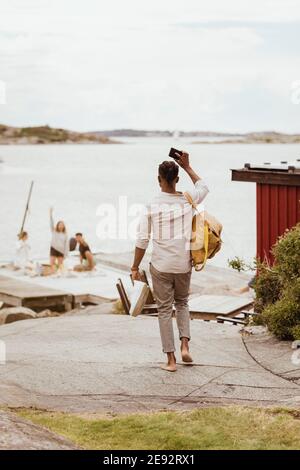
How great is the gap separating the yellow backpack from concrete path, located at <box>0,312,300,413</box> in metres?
1.19

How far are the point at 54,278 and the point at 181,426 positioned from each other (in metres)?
19.0

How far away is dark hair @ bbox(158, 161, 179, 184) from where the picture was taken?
8664 millimetres

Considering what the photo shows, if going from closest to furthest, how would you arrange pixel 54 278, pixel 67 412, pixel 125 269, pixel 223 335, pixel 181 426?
1. pixel 181 426
2. pixel 67 412
3. pixel 223 335
4. pixel 54 278
5. pixel 125 269

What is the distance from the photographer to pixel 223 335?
11.7m

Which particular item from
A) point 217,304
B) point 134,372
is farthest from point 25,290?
point 134,372

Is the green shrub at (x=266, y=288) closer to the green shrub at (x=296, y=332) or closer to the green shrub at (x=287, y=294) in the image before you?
the green shrub at (x=287, y=294)

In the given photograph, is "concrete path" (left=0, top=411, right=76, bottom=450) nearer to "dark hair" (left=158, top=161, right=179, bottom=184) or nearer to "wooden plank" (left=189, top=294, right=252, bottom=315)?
"dark hair" (left=158, top=161, right=179, bottom=184)

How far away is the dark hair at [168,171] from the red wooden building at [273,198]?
6998 mm

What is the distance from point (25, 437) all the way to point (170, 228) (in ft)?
10.9

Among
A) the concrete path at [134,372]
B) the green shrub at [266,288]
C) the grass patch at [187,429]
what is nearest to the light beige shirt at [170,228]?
the concrete path at [134,372]

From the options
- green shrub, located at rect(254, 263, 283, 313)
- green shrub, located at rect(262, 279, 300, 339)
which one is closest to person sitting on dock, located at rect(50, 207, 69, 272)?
green shrub, located at rect(254, 263, 283, 313)

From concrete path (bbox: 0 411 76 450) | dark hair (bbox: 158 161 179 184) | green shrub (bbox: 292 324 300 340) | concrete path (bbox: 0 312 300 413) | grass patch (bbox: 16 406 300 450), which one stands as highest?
dark hair (bbox: 158 161 179 184)
